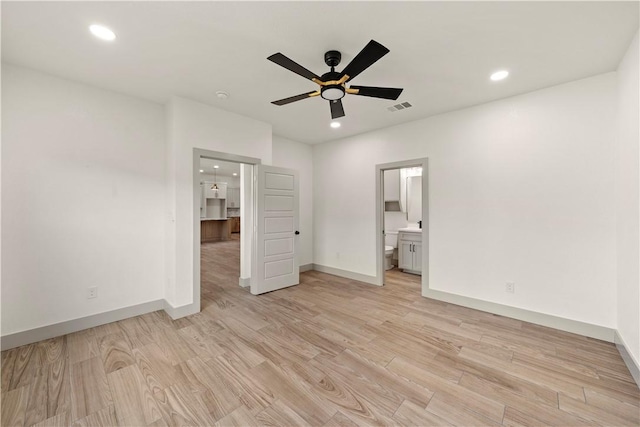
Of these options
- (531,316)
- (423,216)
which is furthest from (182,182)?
(531,316)

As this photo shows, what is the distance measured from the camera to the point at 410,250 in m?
5.36

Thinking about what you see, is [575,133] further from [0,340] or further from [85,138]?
[0,340]

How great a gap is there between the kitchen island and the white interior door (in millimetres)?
6864

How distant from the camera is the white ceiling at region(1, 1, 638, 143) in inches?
70.4

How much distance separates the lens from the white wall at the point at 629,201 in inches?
79.7

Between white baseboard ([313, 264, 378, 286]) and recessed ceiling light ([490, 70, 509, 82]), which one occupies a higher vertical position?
Answer: recessed ceiling light ([490, 70, 509, 82])

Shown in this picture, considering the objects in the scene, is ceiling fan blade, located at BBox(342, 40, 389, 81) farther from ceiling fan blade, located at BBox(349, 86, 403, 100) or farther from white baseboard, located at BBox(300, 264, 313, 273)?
white baseboard, located at BBox(300, 264, 313, 273)

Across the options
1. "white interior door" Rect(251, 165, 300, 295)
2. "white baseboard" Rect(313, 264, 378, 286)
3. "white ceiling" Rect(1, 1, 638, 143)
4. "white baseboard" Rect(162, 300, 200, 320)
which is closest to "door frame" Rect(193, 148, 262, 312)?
"white baseboard" Rect(162, 300, 200, 320)

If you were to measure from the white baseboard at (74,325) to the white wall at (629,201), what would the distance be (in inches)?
193

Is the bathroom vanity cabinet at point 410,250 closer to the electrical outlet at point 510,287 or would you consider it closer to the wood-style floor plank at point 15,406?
the electrical outlet at point 510,287

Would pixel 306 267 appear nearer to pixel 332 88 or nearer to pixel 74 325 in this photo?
pixel 74 325

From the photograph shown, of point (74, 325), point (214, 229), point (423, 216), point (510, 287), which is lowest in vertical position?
point (74, 325)

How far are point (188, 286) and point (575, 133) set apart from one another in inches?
191

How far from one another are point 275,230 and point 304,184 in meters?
1.61
